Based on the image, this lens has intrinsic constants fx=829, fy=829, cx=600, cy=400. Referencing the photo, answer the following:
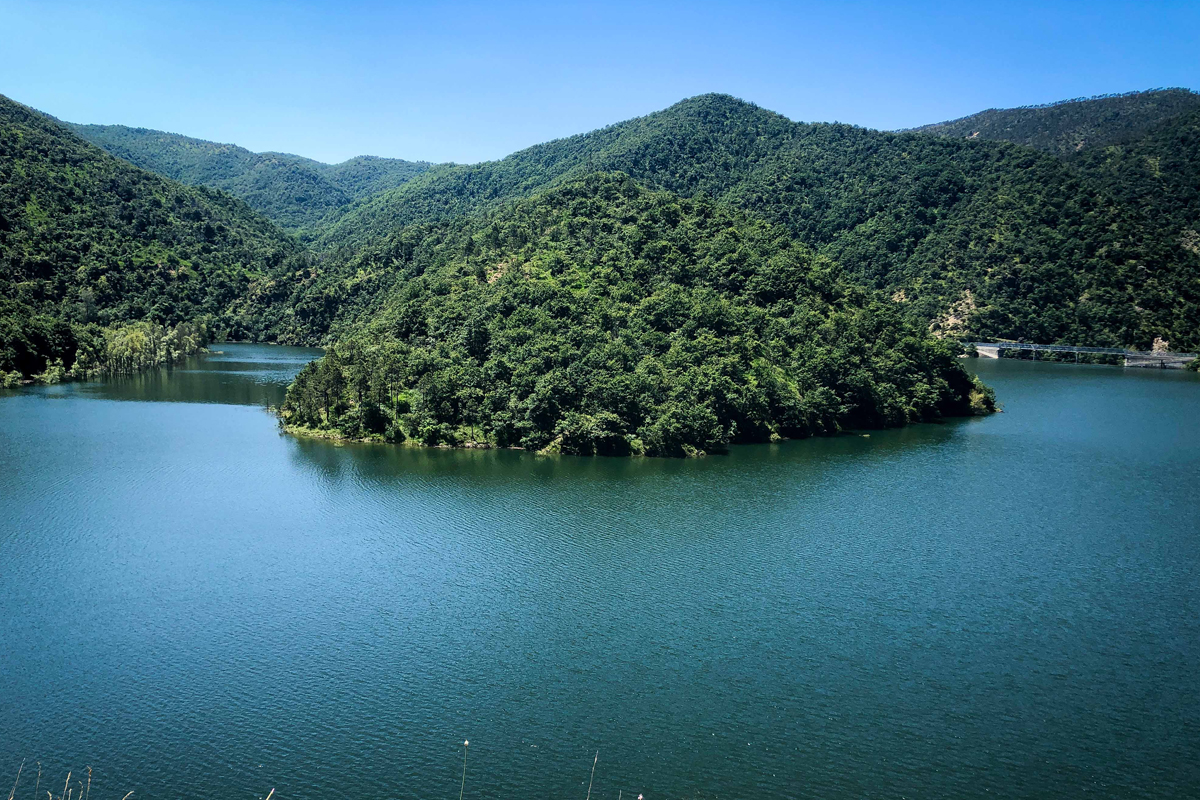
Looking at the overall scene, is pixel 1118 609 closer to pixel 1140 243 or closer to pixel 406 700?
pixel 406 700

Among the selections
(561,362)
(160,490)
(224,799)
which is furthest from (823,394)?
(224,799)

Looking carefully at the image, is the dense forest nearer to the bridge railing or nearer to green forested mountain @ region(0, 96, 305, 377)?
green forested mountain @ region(0, 96, 305, 377)

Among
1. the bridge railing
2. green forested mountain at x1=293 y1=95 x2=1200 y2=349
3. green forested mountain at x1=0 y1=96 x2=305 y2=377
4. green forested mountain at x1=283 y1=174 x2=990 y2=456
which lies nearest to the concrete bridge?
the bridge railing

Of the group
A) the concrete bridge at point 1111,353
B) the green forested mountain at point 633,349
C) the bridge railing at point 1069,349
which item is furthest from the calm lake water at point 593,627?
the bridge railing at point 1069,349

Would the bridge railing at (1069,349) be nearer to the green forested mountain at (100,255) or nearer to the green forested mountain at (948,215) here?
the green forested mountain at (948,215)

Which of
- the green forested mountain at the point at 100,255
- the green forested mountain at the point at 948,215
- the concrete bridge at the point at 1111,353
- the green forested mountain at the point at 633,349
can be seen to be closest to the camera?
the green forested mountain at the point at 633,349
